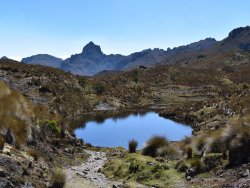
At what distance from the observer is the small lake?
60.1 metres

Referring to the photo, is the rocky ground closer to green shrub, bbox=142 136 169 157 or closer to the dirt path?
the dirt path

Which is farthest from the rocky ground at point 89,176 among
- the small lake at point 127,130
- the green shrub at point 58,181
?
the small lake at point 127,130

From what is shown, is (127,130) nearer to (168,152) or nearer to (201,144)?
(168,152)

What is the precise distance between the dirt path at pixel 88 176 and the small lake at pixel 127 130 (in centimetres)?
1759

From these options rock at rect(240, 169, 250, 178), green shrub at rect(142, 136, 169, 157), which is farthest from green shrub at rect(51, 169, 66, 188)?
green shrub at rect(142, 136, 169, 157)

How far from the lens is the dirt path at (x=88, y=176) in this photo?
27587mm

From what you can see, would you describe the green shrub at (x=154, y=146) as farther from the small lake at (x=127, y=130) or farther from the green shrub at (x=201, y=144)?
the small lake at (x=127, y=130)

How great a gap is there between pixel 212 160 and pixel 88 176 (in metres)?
8.39

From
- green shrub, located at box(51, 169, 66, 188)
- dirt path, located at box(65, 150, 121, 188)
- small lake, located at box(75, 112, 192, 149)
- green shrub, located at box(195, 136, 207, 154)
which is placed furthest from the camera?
small lake, located at box(75, 112, 192, 149)

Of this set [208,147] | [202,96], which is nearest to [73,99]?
[202,96]

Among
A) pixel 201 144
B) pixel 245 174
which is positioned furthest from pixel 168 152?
pixel 245 174

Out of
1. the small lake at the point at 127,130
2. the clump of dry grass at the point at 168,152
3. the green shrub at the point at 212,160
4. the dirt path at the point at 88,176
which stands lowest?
the small lake at the point at 127,130

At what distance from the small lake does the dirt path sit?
1759cm

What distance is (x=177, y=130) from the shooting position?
68875 millimetres
